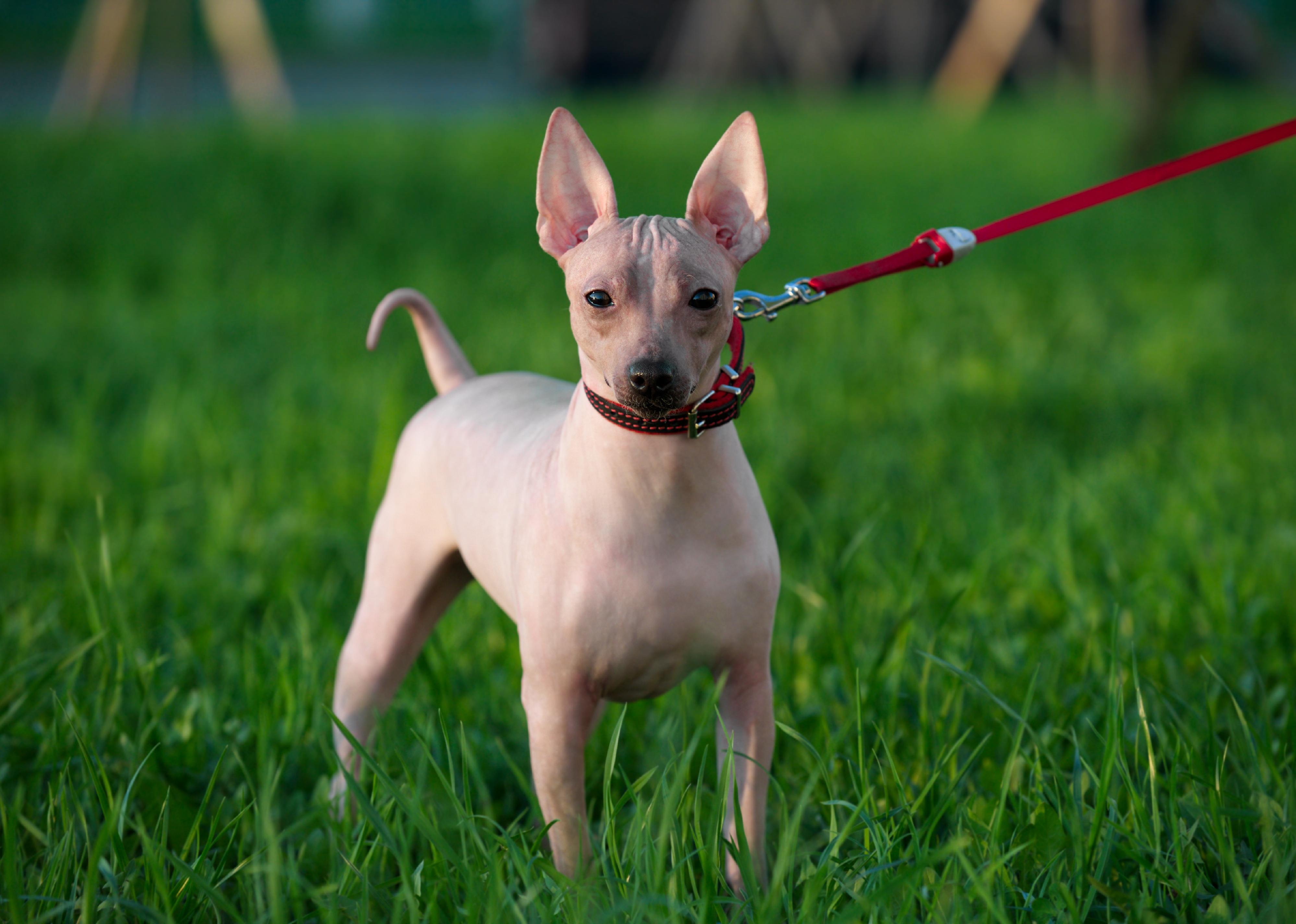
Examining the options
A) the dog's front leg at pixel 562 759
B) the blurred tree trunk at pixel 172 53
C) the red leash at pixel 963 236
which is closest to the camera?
the dog's front leg at pixel 562 759

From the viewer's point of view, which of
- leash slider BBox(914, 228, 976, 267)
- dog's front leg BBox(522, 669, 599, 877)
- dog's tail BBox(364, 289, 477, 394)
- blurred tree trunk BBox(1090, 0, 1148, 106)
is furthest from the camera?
blurred tree trunk BBox(1090, 0, 1148, 106)

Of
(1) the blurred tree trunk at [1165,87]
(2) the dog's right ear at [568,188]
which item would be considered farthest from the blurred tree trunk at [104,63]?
(2) the dog's right ear at [568,188]

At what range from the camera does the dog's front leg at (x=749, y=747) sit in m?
1.70

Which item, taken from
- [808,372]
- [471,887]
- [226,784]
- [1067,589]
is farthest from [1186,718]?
[808,372]

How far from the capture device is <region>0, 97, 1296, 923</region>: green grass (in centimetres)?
170

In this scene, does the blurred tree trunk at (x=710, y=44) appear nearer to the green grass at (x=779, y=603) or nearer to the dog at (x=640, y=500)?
the green grass at (x=779, y=603)

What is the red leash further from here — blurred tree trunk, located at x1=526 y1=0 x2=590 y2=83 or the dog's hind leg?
blurred tree trunk, located at x1=526 y1=0 x2=590 y2=83

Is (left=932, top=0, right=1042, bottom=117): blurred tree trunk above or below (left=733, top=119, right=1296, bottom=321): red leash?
above

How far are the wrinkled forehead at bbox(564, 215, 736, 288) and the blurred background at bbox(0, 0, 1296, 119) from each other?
248 inches

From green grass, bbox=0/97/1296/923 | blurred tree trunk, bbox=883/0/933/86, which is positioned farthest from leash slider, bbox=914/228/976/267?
blurred tree trunk, bbox=883/0/933/86

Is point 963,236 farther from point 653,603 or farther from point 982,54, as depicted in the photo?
point 982,54

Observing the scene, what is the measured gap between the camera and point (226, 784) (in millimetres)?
2174

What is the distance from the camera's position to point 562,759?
1657 mm

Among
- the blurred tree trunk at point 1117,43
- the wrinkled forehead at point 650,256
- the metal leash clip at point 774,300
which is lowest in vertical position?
the metal leash clip at point 774,300
